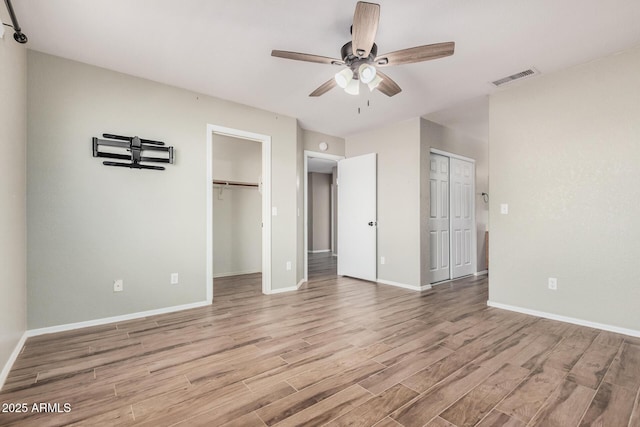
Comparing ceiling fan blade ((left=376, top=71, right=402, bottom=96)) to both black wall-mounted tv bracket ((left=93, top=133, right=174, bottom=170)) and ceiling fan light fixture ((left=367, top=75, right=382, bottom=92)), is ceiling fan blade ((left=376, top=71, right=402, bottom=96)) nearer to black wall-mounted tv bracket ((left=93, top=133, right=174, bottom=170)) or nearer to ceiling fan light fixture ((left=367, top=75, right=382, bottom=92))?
ceiling fan light fixture ((left=367, top=75, right=382, bottom=92))

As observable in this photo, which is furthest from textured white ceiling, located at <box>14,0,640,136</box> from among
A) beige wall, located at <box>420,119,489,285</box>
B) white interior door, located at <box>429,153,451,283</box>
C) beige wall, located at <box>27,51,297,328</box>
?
white interior door, located at <box>429,153,451,283</box>

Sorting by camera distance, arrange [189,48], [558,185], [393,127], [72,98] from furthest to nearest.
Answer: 1. [393,127]
2. [558,185]
3. [72,98]
4. [189,48]

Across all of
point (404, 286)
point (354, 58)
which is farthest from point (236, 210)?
point (354, 58)

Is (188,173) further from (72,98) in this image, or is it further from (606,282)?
(606,282)

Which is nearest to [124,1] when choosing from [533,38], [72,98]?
[72,98]

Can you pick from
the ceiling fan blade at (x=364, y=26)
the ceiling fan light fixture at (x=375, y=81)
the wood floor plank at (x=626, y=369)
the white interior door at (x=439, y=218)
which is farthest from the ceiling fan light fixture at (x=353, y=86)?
the wood floor plank at (x=626, y=369)

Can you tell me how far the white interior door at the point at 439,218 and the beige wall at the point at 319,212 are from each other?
14.6ft

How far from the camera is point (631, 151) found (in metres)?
2.59

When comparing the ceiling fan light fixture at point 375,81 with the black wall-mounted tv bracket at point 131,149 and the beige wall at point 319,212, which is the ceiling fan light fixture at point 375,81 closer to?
the black wall-mounted tv bracket at point 131,149

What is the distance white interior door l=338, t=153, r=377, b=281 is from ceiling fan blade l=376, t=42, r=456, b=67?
269 centimetres

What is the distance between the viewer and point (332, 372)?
6.47 feet

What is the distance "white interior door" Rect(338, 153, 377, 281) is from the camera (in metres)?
4.85

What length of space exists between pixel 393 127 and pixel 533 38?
7.59 feet

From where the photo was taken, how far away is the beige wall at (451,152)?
14.1 feet
